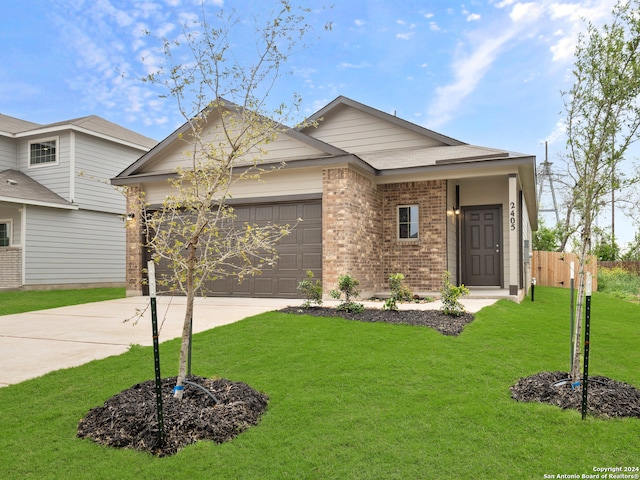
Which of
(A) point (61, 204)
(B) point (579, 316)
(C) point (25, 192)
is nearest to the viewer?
(B) point (579, 316)

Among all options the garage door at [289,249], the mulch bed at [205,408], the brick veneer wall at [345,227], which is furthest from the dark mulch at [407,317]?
the garage door at [289,249]

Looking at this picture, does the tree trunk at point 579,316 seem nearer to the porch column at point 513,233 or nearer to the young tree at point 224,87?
the young tree at point 224,87

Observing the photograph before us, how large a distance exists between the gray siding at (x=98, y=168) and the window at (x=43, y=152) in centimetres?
100

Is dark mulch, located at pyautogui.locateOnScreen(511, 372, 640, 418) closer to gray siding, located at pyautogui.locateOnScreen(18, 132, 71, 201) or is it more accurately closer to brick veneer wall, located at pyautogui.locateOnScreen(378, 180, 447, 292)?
brick veneer wall, located at pyautogui.locateOnScreen(378, 180, 447, 292)

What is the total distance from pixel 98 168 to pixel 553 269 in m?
18.1

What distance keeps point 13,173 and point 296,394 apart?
59.0 ft

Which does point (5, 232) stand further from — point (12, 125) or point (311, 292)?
point (311, 292)

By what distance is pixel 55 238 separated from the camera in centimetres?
1709

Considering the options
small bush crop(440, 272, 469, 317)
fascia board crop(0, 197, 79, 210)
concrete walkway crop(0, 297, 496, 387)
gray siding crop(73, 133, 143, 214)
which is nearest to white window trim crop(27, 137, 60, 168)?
gray siding crop(73, 133, 143, 214)

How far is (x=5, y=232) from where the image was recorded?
663 inches

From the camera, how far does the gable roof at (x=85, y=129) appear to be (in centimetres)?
1739

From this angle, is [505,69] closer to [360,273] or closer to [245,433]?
[360,273]

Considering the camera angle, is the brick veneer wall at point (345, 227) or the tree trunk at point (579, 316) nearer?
the tree trunk at point (579, 316)

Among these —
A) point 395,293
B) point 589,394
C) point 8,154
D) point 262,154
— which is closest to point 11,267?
point 8,154
